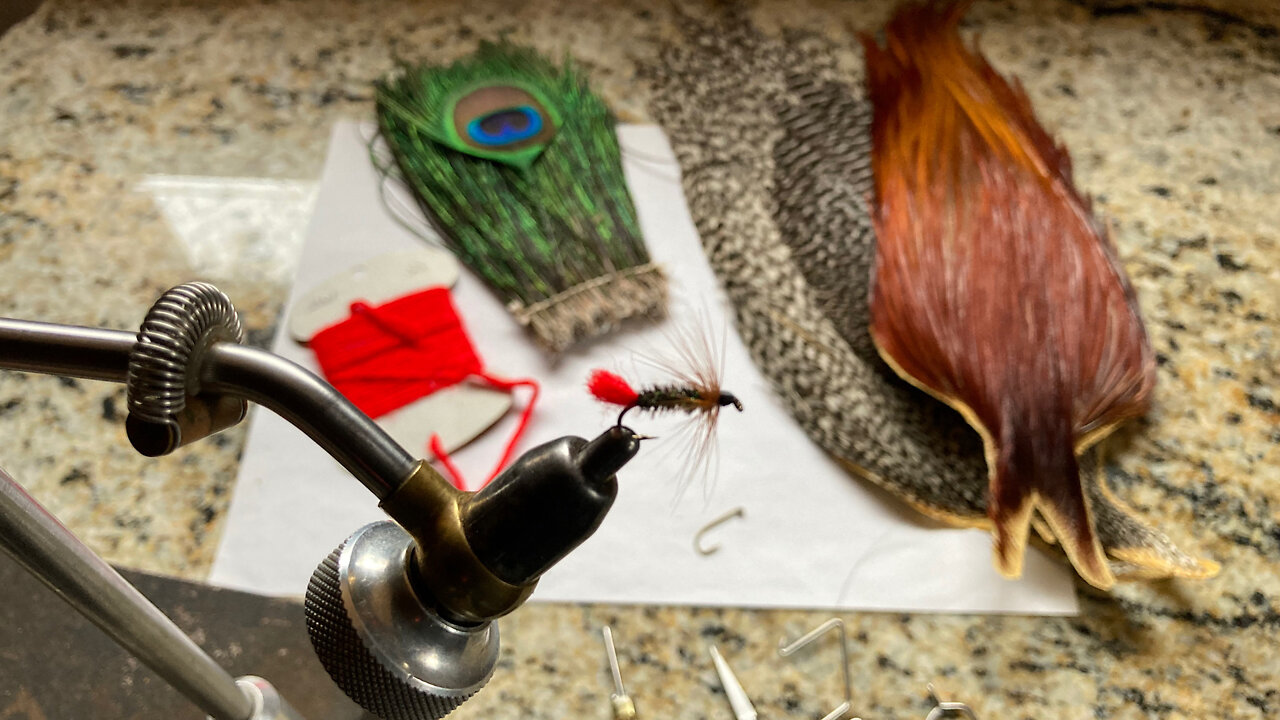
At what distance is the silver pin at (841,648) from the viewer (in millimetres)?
626

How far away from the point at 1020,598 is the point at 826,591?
141mm

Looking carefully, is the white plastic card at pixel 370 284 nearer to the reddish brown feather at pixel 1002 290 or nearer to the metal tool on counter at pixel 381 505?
the reddish brown feather at pixel 1002 290

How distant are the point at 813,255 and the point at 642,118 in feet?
0.85

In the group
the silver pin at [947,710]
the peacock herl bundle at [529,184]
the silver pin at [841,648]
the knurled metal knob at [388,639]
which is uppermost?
the knurled metal knob at [388,639]

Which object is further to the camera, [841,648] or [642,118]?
[642,118]

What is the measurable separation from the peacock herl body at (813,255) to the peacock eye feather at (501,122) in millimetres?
129

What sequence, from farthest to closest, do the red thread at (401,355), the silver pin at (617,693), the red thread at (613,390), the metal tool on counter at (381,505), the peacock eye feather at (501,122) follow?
the peacock eye feather at (501,122) < the red thread at (401,355) < the silver pin at (617,693) < the red thread at (613,390) < the metal tool on counter at (381,505)

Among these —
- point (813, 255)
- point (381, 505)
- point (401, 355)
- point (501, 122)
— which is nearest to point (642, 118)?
point (501, 122)

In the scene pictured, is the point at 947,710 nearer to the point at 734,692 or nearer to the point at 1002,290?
the point at 734,692

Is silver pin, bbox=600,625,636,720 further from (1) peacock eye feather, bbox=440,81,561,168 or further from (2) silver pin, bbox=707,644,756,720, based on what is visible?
(1) peacock eye feather, bbox=440,81,561,168

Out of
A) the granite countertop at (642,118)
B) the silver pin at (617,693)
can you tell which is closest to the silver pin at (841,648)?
the granite countertop at (642,118)

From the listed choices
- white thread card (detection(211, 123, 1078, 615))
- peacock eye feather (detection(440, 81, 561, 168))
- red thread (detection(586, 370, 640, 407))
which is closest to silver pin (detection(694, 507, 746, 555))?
white thread card (detection(211, 123, 1078, 615))

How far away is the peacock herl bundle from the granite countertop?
0.24 feet

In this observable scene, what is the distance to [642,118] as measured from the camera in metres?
0.97
